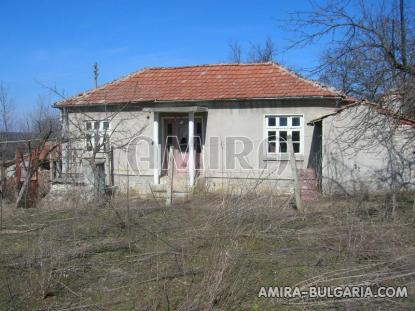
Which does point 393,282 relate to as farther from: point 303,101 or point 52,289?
point 303,101

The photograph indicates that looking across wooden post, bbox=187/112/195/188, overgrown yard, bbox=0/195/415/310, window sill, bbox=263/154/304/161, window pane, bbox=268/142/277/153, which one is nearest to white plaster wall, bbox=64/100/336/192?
window sill, bbox=263/154/304/161

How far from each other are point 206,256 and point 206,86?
10.6 metres

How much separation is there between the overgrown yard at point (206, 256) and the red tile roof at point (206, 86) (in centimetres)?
595

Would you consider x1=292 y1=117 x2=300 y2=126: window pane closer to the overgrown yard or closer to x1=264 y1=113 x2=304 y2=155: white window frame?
x1=264 y1=113 x2=304 y2=155: white window frame

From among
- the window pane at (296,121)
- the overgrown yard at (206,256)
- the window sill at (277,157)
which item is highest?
the window pane at (296,121)

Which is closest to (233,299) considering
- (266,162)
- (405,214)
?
(405,214)

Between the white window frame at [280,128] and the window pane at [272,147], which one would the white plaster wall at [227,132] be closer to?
the white window frame at [280,128]

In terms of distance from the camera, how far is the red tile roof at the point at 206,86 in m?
14.7

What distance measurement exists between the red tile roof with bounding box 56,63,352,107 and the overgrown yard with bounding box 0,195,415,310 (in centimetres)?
595

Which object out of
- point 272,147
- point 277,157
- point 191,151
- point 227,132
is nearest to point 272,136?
point 272,147

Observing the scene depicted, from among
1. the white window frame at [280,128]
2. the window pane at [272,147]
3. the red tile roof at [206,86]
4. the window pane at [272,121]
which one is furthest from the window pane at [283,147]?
the red tile roof at [206,86]

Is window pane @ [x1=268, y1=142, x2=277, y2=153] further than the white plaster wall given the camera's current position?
Yes

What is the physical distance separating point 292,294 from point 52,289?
8.89 feet

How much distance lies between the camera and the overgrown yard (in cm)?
475
